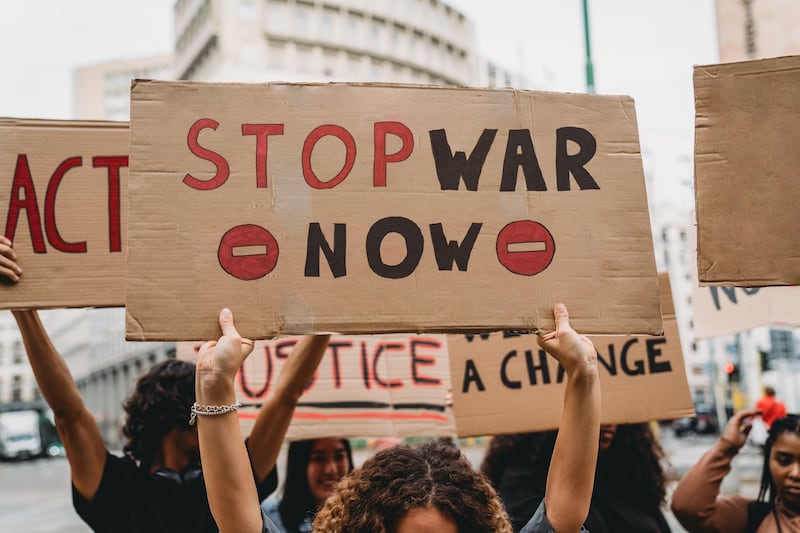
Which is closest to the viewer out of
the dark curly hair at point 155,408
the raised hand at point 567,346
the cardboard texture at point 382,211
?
the raised hand at point 567,346

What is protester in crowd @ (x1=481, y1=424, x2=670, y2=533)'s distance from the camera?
9.40ft

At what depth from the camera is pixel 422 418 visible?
361cm

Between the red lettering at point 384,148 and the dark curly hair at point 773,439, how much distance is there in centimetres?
167

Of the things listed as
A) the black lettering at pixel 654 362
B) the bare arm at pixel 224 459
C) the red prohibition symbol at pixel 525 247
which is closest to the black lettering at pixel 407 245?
the red prohibition symbol at pixel 525 247

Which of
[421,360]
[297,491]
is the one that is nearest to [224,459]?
[297,491]

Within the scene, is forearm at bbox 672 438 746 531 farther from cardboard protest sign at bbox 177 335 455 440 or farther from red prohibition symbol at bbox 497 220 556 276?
red prohibition symbol at bbox 497 220 556 276

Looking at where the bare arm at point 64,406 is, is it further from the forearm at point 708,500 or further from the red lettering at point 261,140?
the forearm at point 708,500

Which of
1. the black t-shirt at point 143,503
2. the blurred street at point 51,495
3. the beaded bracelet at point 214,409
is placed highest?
the beaded bracelet at point 214,409

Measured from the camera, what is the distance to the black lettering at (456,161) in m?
2.12

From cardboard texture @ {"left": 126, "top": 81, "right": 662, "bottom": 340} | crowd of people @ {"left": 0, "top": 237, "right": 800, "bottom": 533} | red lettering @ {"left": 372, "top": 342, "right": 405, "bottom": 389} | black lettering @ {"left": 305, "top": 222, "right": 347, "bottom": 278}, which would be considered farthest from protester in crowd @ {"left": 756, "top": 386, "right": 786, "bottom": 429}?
black lettering @ {"left": 305, "top": 222, "right": 347, "bottom": 278}

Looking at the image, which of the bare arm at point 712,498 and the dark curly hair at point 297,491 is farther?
the dark curly hair at point 297,491

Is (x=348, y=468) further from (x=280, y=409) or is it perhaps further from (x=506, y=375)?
(x=280, y=409)

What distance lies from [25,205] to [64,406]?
1.91 ft

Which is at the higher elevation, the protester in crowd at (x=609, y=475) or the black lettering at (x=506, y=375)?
the black lettering at (x=506, y=375)
